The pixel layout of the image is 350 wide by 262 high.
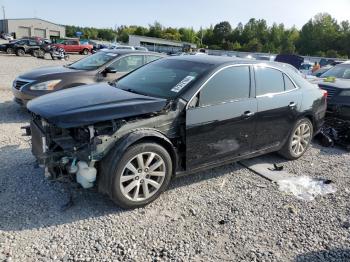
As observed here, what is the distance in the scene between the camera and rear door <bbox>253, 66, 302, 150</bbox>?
478cm

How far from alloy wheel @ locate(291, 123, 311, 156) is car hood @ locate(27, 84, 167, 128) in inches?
105

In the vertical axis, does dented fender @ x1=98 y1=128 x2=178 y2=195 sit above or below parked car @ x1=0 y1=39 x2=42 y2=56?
below

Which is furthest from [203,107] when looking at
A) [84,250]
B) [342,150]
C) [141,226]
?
[342,150]

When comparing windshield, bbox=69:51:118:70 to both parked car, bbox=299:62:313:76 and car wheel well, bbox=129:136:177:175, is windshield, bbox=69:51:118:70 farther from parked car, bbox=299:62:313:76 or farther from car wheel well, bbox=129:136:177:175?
parked car, bbox=299:62:313:76

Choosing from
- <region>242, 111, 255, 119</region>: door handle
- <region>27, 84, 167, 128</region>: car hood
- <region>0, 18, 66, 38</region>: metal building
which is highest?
<region>0, 18, 66, 38</region>: metal building

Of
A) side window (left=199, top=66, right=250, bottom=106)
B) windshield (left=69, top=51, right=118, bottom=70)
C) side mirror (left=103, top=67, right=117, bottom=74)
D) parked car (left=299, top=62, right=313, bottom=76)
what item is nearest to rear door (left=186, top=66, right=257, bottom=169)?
side window (left=199, top=66, right=250, bottom=106)

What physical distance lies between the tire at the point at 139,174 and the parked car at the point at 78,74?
394 centimetres

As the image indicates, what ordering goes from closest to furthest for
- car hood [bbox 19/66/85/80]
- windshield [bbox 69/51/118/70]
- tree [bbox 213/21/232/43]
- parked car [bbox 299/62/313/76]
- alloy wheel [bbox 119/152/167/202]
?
alloy wheel [bbox 119/152/167/202], car hood [bbox 19/66/85/80], windshield [bbox 69/51/118/70], parked car [bbox 299/62/313/76], tree [bbox 213/21/232/43]

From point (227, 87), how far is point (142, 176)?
5.41 ft

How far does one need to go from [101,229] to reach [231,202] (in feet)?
5.21

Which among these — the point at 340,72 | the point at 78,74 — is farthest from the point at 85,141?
the point at 340,72

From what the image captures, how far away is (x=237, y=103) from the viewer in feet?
14.5

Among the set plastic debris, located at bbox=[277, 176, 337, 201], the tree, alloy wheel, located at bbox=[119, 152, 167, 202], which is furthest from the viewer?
the tree

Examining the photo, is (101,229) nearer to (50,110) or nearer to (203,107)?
(50,110)
